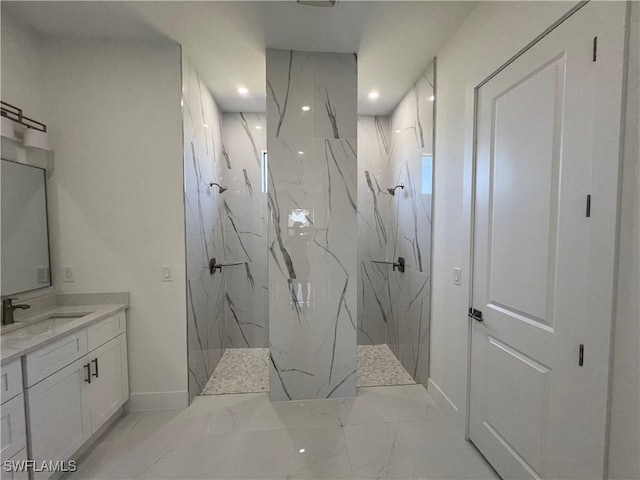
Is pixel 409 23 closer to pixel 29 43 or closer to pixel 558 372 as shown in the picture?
pixel 558 372

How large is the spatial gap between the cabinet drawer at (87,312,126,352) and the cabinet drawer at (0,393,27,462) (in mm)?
461

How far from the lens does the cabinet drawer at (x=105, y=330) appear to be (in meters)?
1.76

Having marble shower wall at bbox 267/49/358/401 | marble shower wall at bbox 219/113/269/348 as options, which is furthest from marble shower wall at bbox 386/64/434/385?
marble shower wall at bbox 219/113/269/348

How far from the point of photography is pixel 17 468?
1.26 metres

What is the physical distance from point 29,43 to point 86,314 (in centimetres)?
192

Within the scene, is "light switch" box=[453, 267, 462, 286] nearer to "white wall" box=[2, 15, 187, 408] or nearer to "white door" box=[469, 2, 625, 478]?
"white door" box=[469, 2, 625, 478]

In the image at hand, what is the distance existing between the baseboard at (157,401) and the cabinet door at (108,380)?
9 centimetres

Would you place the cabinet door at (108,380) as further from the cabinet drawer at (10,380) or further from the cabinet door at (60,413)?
the cabinet drawer at (10,380)

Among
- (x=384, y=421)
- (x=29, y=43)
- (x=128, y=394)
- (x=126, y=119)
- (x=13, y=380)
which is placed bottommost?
(x=384, y=421)

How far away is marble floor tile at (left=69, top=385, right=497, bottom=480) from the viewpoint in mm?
1603

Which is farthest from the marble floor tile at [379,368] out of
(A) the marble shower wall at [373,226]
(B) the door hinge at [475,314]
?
(B) the door hinge at [475,314]

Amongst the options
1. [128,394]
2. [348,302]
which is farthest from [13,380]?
[348,302]

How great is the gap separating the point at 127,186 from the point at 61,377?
4.31 feet

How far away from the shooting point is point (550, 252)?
4.09 ft
